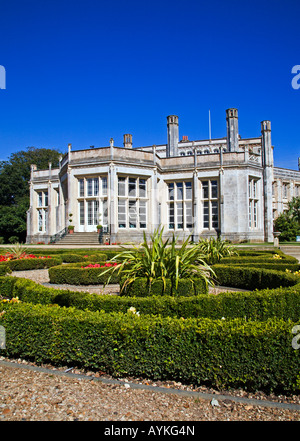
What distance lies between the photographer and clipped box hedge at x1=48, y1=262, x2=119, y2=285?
959 centimetres

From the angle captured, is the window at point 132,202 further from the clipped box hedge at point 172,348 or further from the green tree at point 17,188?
the clipped box hedge at point 172,348

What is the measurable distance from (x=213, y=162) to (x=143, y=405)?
23.5 m

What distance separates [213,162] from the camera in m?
25.6

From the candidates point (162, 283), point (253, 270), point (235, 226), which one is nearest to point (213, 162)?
point (235, 226)

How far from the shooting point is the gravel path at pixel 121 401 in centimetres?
326

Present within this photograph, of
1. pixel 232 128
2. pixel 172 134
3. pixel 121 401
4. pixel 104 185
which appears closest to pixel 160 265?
pixel 121 401

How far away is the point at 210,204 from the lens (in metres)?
25.7

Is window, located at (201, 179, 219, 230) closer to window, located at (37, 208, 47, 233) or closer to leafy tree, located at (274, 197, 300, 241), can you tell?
leafy tree, located at (274, 197, 300, 241)

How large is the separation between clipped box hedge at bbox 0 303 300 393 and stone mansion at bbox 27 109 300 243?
18154 mm

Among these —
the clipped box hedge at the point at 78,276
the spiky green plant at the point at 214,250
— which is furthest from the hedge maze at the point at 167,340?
the spiky green plant at the point at 214,250

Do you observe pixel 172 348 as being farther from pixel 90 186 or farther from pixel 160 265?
pixel 90 186

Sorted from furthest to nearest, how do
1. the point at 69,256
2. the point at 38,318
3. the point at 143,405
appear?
the point at 69,256 → the point at 38,318 → the point at 143,405

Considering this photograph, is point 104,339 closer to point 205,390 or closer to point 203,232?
point 205,390

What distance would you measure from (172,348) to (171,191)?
23.5m
